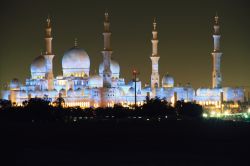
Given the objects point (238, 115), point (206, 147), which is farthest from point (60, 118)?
point (206, 147)

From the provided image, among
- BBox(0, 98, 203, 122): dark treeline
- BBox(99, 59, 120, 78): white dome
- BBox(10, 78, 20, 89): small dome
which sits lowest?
BBox(0, 98, 203, 122): dark treeline

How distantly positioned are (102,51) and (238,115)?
19.0 meters

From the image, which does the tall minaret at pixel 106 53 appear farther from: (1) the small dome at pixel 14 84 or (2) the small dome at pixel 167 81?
(1) the small dome at pixel 14 84

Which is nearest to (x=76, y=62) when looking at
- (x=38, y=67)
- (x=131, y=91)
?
(x=38, y=67)

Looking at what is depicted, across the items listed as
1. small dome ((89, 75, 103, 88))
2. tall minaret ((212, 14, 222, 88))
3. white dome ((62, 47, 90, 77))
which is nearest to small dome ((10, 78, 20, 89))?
white dome ((62, 47, 90, 77))

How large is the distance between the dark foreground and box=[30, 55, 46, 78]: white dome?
174 ft

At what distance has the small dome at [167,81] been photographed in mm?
141625

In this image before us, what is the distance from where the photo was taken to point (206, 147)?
62.1 m

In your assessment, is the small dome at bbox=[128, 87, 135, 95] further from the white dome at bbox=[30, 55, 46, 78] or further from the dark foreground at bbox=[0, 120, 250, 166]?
the dark foreground at bbox=[0, 120, 250, 166]

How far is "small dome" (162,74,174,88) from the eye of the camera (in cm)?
14162

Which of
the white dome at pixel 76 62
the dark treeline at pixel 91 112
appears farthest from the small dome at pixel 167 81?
the white dome at pixel 76 62

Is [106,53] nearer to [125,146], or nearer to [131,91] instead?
[131,91]

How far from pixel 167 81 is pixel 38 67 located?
17615mm

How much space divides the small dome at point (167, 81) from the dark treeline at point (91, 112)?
9.24 metres
